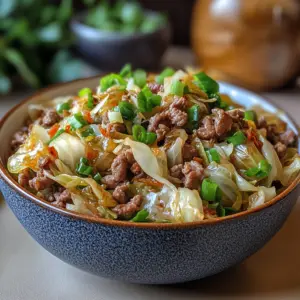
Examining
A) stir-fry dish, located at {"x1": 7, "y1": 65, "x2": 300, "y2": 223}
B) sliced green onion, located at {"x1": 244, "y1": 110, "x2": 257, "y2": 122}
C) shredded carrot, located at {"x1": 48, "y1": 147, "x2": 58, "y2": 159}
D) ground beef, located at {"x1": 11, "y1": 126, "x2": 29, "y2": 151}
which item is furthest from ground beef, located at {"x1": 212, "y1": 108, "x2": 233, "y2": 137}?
ground beef, located at {"x1": 11, "y1": 126, "x2": 29, "y2": 151}

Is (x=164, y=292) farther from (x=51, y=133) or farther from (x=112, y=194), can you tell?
(x=51, y=133)

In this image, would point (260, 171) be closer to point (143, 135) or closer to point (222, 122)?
point (222, 122)

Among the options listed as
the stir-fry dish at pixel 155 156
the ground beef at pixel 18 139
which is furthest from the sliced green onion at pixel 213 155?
the ground beef at pixel 18 139

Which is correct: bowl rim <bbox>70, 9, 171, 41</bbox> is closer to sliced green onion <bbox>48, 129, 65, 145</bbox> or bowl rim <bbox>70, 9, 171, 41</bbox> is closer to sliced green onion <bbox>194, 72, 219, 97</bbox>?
sliced green onion <bbox>194, 72, 219, 97</bbox>

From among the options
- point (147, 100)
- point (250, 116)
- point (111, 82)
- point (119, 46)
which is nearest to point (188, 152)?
point (147, 100)

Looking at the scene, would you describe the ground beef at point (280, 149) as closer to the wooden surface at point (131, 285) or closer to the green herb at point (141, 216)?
the wooden surface at point (131, 285)
